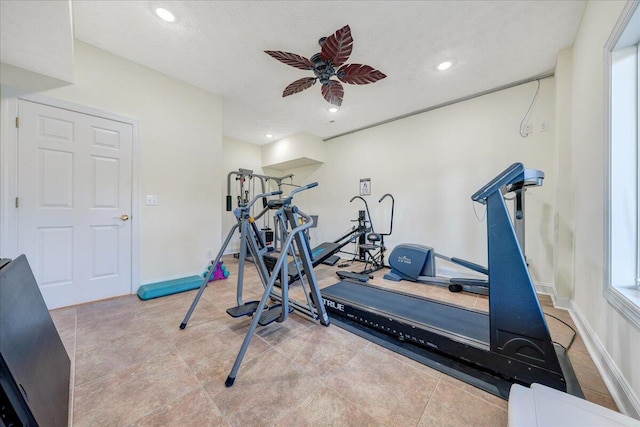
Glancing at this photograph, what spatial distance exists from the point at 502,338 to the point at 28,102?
15.2ft

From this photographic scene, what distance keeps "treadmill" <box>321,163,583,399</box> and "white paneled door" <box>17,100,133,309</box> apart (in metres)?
3.25

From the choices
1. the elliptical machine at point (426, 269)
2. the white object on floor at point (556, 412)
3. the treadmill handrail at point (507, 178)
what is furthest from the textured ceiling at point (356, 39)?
the white object on floor at point (556, 412)

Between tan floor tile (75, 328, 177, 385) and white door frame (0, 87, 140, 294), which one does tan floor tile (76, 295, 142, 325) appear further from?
white door frame (0, 87, 140, 294)

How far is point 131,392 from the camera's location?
1.35 m

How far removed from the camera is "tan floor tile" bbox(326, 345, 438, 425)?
1216 mm

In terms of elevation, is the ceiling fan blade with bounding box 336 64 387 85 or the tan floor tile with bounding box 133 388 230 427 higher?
the ceiling fan blade with bounding box 336 64 387 85

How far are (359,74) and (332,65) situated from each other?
0.30m

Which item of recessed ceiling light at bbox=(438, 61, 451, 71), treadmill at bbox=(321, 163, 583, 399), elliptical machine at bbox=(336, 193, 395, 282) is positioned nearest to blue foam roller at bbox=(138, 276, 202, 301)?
elliptical machine at bbox=(336, 193, 395, 282)

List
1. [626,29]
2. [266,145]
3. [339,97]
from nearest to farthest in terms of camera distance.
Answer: [626,29], [339,97], [266,145]

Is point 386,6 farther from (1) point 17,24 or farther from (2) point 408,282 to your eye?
(2) point 408,282

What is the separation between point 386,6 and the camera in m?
1.99

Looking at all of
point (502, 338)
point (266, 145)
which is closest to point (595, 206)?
point (502, 338)

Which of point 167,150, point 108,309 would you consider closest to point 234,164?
point 167,150

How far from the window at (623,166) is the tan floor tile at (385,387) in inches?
49.0
